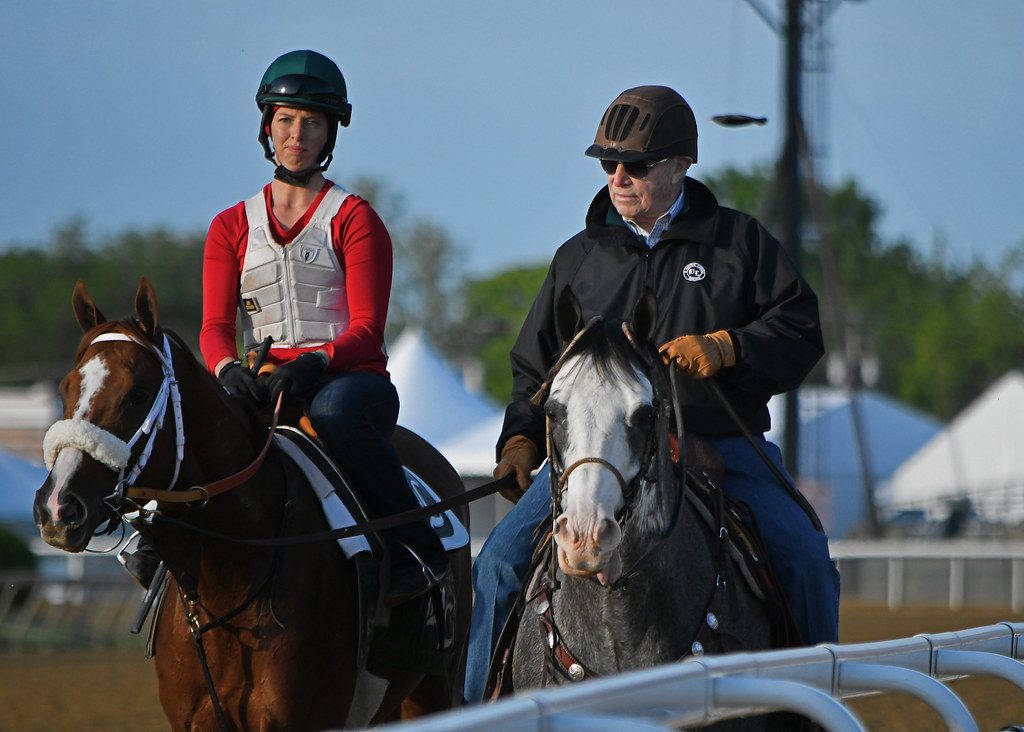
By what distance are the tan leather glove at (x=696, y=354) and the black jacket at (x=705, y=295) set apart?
25 centimetres

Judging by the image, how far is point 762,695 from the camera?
3016 millimetres

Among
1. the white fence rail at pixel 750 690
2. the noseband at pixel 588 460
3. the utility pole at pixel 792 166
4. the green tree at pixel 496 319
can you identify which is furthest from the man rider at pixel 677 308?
the green tree at pixel 496 319

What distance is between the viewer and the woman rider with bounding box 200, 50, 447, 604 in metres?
6.14

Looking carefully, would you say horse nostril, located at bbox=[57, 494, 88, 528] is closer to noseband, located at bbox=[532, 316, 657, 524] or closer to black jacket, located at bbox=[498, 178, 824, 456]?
black jacket, located at bbox=[498, 178, 824, 456]

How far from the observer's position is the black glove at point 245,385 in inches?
235

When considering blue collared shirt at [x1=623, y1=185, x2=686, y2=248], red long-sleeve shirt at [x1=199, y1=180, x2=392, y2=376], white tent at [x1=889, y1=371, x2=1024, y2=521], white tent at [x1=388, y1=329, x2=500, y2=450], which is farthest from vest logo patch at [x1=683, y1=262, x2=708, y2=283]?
white tent at [x1=889, y1=371, x2=1024, y2=521]

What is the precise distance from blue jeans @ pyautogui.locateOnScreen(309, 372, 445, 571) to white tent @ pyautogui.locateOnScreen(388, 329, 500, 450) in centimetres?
1768

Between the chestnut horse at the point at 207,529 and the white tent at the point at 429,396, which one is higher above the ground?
the chestnut horse at the point at 207,529

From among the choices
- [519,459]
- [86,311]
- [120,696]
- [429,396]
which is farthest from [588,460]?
[429,396]

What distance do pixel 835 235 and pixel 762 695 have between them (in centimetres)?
8767

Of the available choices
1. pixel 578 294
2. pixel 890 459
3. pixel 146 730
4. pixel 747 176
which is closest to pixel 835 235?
pixel 747 176

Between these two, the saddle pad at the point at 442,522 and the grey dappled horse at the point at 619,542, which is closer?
the grey dappled horse at the point at 619,542

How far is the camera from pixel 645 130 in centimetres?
507

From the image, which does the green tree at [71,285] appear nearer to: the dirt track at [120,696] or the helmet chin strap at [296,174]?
the dirt track at [120,696]
